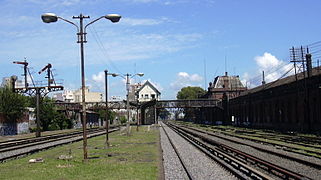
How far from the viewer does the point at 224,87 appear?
14425 cm

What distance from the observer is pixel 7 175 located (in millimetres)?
16359

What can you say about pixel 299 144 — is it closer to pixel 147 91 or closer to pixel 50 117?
pixel 50 117

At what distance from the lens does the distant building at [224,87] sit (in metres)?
141

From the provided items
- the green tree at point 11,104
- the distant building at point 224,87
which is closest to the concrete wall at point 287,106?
the green tree at point 11,104

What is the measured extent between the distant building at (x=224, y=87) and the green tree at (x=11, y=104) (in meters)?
86.4

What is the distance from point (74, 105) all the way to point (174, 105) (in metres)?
29.1

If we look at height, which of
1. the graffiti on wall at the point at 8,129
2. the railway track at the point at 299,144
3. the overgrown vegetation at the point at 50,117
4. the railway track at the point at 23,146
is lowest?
the railway track at the point at 23,146

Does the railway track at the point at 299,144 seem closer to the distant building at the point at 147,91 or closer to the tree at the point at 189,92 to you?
the distant building at the point at 147,91

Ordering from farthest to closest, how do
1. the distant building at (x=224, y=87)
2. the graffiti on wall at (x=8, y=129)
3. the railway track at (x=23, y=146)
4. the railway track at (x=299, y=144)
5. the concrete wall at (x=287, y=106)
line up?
the distant building at (x=224, y=87)
the graffiti on wall at (x=8, y=129)
the concrete wall at (x=287, y=106)
the railway track at (x=23, y=146)
the railway track at (x=299, y=144)

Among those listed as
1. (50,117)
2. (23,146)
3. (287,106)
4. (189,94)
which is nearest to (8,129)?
(50,117)

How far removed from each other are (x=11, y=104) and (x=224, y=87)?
307 ft

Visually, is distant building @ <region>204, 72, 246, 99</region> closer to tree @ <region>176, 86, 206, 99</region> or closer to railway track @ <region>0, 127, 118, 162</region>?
tree @ <region>176, 86, 206, 99</region>

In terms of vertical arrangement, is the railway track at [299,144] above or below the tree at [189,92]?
below

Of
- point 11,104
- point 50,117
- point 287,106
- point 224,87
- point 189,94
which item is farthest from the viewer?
point 189,94
